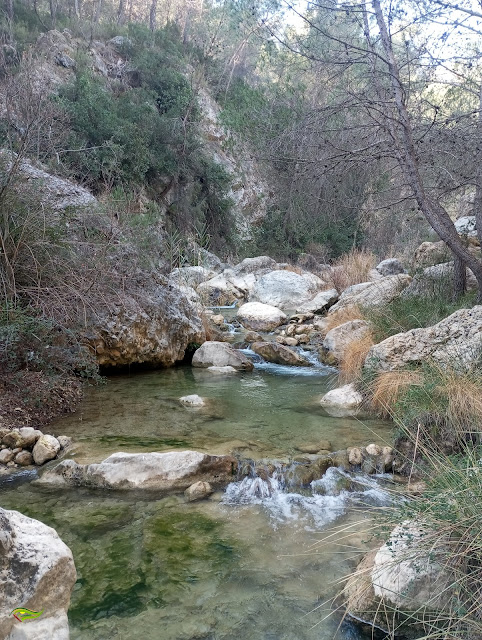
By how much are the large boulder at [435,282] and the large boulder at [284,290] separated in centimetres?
409

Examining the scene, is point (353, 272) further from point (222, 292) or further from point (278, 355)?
point (278, 355)

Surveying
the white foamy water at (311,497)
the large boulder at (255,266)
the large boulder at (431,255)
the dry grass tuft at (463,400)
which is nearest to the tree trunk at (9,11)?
the large boulder at (255,266)

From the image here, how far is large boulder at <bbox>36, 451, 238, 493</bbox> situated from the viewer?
3.72 m

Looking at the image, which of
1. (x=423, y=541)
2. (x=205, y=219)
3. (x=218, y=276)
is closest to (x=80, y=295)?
(x=423, y=541)

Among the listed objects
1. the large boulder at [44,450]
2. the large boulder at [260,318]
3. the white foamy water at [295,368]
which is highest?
the large boulder at [260,318]

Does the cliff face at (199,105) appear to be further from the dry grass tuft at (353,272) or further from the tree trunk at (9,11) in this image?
the dry grass tuft at (353,272)

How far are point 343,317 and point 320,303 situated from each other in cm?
285

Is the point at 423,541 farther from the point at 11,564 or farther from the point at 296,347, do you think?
the point at 296,347

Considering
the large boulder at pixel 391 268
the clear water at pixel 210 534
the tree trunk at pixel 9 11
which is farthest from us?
the tree trunk at pixel 9 11

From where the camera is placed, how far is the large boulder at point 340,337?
7.11m

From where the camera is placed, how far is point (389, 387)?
194 inches

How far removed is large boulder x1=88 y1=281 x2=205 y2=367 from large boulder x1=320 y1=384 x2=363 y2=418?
2.42m

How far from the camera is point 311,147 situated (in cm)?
625

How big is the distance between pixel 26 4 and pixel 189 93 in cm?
641
